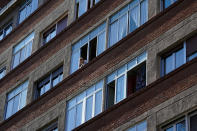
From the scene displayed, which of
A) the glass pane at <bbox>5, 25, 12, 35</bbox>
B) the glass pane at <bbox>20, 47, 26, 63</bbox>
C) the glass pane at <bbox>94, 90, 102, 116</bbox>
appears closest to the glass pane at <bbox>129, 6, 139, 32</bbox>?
the glass pane at <bbox>94, 90, 102, 116</bbox>

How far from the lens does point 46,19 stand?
41.6 m

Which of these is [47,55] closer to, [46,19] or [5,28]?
[46,19]

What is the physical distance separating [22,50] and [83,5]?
6207 millimetres

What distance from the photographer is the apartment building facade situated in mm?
28906

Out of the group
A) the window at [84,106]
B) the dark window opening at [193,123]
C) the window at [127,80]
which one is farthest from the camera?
the window at [84,106]

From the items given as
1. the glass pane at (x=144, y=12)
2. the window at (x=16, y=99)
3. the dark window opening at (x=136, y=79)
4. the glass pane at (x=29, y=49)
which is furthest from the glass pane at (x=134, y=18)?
the glass pane at (x=29, y=49)

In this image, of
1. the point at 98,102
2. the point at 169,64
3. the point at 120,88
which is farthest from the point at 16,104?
the point at 169,64

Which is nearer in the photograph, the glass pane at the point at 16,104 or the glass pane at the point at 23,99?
the glass pane at the point at 23,99

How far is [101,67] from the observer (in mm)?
33750

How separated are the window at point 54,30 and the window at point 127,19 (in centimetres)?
547

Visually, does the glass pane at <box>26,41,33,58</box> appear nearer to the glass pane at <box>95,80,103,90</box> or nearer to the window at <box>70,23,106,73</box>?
the window at <box>70,23,106,73</box>

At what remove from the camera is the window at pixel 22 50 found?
139ft

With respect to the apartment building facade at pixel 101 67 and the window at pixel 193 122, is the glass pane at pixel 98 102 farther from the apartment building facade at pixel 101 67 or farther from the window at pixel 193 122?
the window at pixel 193 122

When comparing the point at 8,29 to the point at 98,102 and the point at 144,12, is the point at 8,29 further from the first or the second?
the point at 144,12
